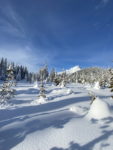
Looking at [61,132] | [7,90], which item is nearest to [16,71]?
[7,90]

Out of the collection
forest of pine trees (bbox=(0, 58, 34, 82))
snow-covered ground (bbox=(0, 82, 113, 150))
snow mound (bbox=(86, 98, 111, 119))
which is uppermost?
forest of pine trees (bbox=(0, 58, 34, 82))

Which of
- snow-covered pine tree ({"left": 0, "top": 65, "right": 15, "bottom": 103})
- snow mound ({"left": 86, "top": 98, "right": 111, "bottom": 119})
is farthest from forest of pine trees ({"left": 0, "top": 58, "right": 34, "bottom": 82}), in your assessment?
snow mound ({"left": 86, "top": 98, "right": 111, "bottom": 119})

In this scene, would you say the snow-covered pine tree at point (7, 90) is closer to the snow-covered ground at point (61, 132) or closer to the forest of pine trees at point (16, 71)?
the snow-covered ground at point (61, 132)

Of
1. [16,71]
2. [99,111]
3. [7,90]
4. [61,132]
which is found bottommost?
[61,132]

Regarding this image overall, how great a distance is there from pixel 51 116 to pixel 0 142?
4.66m

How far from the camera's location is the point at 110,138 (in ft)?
30.4

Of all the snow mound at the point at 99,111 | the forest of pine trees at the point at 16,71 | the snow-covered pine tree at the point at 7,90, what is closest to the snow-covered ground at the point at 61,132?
the snow mound at the point at 99,111

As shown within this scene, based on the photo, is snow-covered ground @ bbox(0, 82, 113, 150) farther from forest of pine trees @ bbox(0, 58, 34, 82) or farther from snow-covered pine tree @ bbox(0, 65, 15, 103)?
forest of pine trees @ bbox(0, 58, 34, 82)

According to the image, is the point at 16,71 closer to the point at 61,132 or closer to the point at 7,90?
the point at 7,90

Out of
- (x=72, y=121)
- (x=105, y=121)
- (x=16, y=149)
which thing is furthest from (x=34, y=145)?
(x=105, y=121)

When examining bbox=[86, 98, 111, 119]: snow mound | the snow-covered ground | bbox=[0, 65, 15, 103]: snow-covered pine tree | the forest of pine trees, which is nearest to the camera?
the snow-covered ground

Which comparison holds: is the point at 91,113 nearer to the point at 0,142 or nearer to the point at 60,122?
the point at 60,122

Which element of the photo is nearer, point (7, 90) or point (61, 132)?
point (61, 132)

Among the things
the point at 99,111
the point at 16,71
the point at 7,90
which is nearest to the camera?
the point at 99,111
